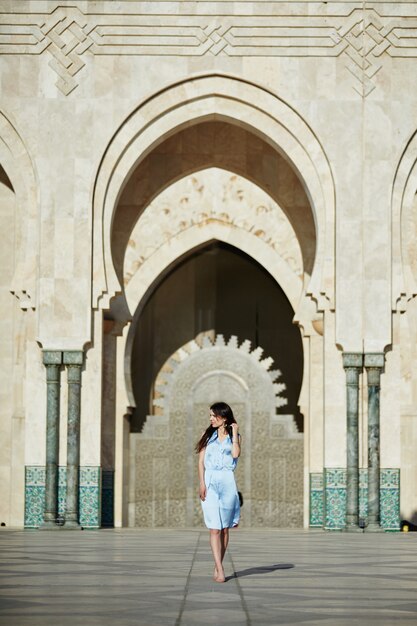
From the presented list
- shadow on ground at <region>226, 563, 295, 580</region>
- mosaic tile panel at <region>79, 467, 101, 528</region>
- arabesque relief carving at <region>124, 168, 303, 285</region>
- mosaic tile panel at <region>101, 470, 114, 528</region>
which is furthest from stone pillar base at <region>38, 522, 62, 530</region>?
shadow on ground at <region>226, 563, 295, 580</region>

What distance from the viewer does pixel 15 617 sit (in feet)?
15.0

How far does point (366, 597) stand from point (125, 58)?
7.60 m

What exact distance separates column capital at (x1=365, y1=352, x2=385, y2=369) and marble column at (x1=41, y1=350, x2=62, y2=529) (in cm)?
276

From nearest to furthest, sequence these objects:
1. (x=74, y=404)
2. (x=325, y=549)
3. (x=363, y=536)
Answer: (x=325, y=549), (x=363, y=536), (x=74, y=404)

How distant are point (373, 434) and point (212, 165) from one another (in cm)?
353

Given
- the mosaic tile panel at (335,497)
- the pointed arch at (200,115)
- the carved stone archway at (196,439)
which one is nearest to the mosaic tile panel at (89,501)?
the pointed arch at (200,115)

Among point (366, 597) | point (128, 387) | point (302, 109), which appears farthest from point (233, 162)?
point (366, 597)

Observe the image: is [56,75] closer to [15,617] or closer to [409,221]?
[409,221]

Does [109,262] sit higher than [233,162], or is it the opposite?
[233,162]

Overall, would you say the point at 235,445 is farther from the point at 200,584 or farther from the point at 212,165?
the point at 212,165

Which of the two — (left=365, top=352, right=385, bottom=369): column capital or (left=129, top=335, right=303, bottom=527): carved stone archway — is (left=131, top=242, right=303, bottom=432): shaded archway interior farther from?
(left=365, top=352, right=385, bottom=369): column capital

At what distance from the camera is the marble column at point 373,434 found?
457 inches

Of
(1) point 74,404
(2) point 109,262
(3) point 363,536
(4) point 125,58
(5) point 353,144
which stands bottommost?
(3) point 363,536

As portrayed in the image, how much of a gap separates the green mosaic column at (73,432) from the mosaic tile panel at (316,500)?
2.36 meters
